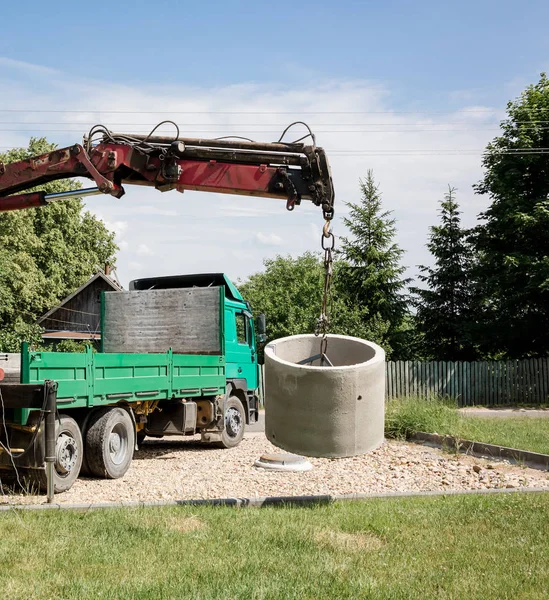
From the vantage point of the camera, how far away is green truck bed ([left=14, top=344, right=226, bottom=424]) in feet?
28.1

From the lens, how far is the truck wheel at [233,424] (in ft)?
44.9

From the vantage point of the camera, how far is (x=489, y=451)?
465 inches

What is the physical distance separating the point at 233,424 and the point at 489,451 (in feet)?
15.3

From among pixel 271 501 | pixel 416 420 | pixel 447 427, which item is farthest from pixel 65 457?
pixel 447 427

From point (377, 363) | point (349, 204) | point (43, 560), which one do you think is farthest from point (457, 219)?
point (43, 560)

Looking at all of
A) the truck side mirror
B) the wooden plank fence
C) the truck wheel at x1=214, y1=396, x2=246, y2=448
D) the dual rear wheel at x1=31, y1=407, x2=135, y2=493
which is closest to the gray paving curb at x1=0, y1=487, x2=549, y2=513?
the dual rear wheel at x1=31, y1=407, x2=135, y2=493

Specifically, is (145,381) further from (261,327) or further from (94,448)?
(261,327)

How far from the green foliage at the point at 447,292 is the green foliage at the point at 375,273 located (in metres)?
1.77

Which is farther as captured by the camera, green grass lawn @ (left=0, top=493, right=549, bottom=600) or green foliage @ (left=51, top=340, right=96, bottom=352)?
green foliage @ (left=51, top=340, right=96, bottom=352)

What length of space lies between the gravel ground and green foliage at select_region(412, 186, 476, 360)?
63.7ft

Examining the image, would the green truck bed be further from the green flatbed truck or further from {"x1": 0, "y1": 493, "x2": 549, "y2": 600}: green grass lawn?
{"x1": 0, "y1": 493, "x2": 549, "y2": 600}: green grass lawn

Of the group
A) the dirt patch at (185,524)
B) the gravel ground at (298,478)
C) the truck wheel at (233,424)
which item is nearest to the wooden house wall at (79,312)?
the truck wheel at (233,424)

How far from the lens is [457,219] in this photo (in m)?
31.6

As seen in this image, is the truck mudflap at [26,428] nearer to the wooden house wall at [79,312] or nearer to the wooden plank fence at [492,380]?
the wooden plank fence at [492,380]
